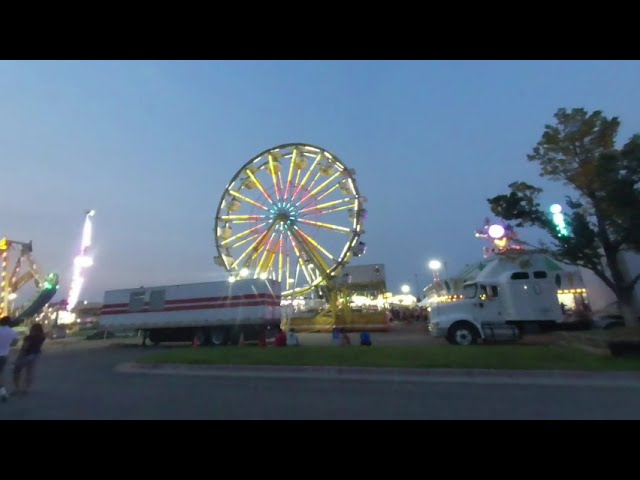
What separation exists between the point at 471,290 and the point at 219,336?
518 inches

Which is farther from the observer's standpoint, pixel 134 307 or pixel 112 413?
pixel 134 307

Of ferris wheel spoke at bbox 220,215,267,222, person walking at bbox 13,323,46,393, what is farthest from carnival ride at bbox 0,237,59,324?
person walking at bbox 13,323,46,393

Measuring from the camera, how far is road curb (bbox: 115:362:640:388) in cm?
913

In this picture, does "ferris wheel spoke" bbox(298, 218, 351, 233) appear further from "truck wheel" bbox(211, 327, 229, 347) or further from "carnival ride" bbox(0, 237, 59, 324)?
"carnival ride" bbox(0, 237, 59, 324)

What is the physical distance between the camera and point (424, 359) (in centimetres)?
1120

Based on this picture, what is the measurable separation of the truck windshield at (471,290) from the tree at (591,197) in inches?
118

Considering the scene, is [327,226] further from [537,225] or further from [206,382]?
[206,382]

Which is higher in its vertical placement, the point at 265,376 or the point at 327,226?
the point at 327,226

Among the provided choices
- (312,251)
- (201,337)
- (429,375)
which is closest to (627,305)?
(429,375)

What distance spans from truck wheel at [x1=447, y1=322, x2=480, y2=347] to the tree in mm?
4188
